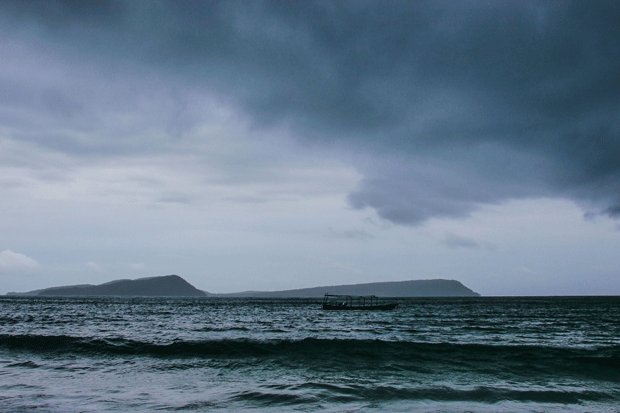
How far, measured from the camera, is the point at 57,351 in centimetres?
3152

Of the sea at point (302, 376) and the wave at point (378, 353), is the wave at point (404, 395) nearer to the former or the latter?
the sea at point (302, 376)

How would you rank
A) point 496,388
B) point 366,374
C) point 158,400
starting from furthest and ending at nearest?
point 366,374
point 496,388
point 158,400

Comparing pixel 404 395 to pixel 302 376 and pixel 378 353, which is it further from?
pixel 378 353

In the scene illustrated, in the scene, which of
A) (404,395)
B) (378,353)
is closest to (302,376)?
(404,395)

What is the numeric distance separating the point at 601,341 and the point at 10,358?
152 ft

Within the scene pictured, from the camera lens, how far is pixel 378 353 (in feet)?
99.8

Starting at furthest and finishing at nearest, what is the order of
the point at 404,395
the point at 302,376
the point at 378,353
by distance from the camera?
the point at 378,353 < the point at 302,376 < the point at 404,395

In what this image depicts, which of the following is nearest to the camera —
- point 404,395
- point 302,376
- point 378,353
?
point 404,395

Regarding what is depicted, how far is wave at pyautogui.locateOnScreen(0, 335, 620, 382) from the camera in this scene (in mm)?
25672

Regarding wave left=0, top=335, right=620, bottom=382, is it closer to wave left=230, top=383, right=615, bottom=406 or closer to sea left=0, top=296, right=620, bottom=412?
sea left=0, top=296, right=620, bottom=412

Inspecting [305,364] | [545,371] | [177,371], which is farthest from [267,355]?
[545,371]

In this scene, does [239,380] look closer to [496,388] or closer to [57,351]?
[496,388]

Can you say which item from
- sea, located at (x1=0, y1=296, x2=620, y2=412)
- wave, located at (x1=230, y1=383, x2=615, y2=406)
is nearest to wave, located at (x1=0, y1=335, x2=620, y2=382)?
sea, located at (x1=0, y1=296, x2=620, y2=412)

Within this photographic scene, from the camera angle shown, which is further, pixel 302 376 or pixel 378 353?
pixel 378 353
